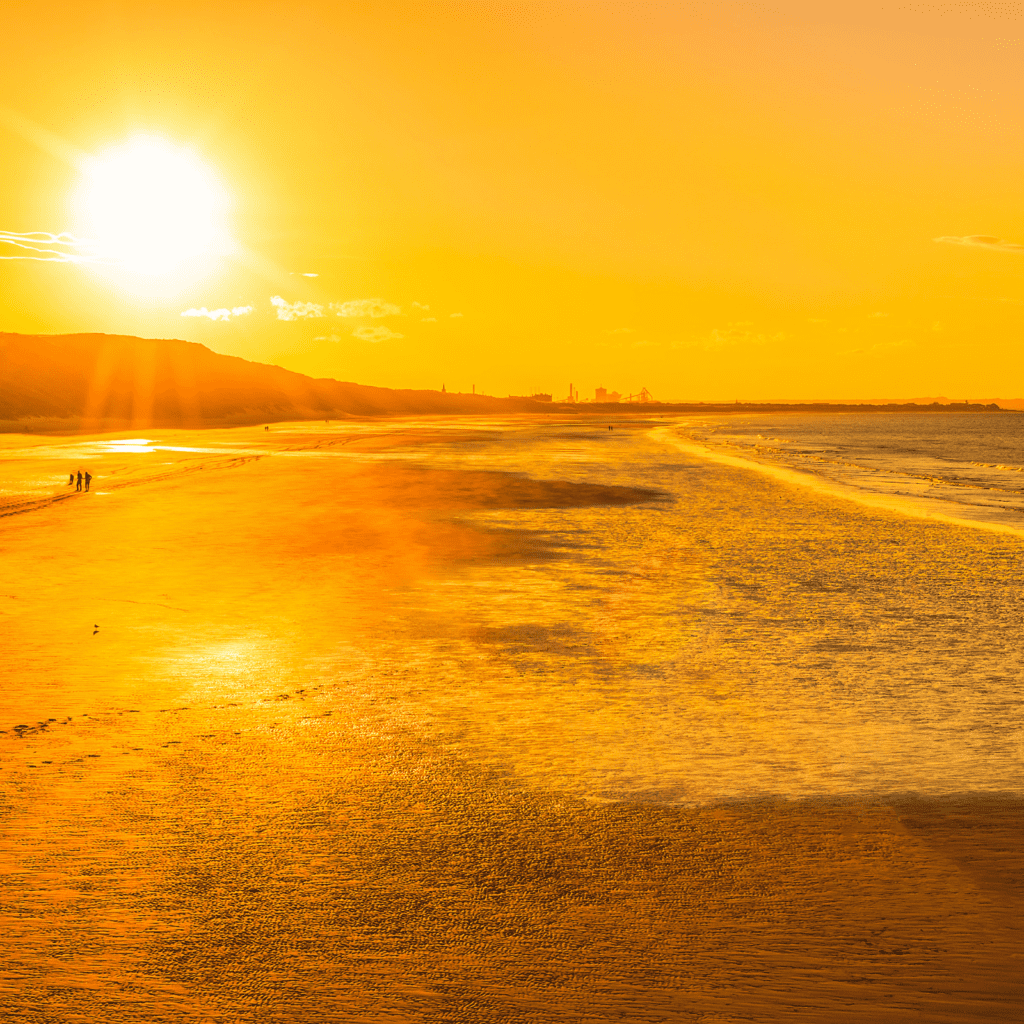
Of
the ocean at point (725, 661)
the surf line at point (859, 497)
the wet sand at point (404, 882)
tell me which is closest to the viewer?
the wet sand at point (404, 882)

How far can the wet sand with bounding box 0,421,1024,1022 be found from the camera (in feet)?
13.9

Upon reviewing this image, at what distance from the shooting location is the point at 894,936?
4738 mm

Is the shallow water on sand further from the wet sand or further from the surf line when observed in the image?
the surf line

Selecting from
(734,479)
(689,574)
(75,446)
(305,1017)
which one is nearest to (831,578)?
(689,574)

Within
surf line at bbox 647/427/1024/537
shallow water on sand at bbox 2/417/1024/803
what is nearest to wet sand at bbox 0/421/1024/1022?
shallow water on sand at bbox 2/417/1024/803

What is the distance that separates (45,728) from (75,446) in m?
61.5

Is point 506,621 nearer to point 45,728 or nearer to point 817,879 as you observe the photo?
point 45,728

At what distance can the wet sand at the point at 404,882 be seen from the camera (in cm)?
425

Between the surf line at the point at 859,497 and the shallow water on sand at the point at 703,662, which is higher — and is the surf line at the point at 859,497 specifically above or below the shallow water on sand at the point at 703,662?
above

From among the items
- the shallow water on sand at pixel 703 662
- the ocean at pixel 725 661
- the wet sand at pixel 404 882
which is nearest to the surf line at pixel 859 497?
the ocean at pixel 725 661

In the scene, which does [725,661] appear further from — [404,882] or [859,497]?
[859,497]

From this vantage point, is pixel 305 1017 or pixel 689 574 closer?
pixel 305 1017

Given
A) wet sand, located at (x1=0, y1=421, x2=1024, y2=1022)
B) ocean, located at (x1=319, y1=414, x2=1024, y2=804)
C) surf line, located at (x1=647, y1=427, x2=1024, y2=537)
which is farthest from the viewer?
surf line, located at (x1=647, y1=427, x2=1024, y2=537)

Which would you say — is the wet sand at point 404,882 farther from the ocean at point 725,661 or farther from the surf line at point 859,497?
the surf line at point 859,497
